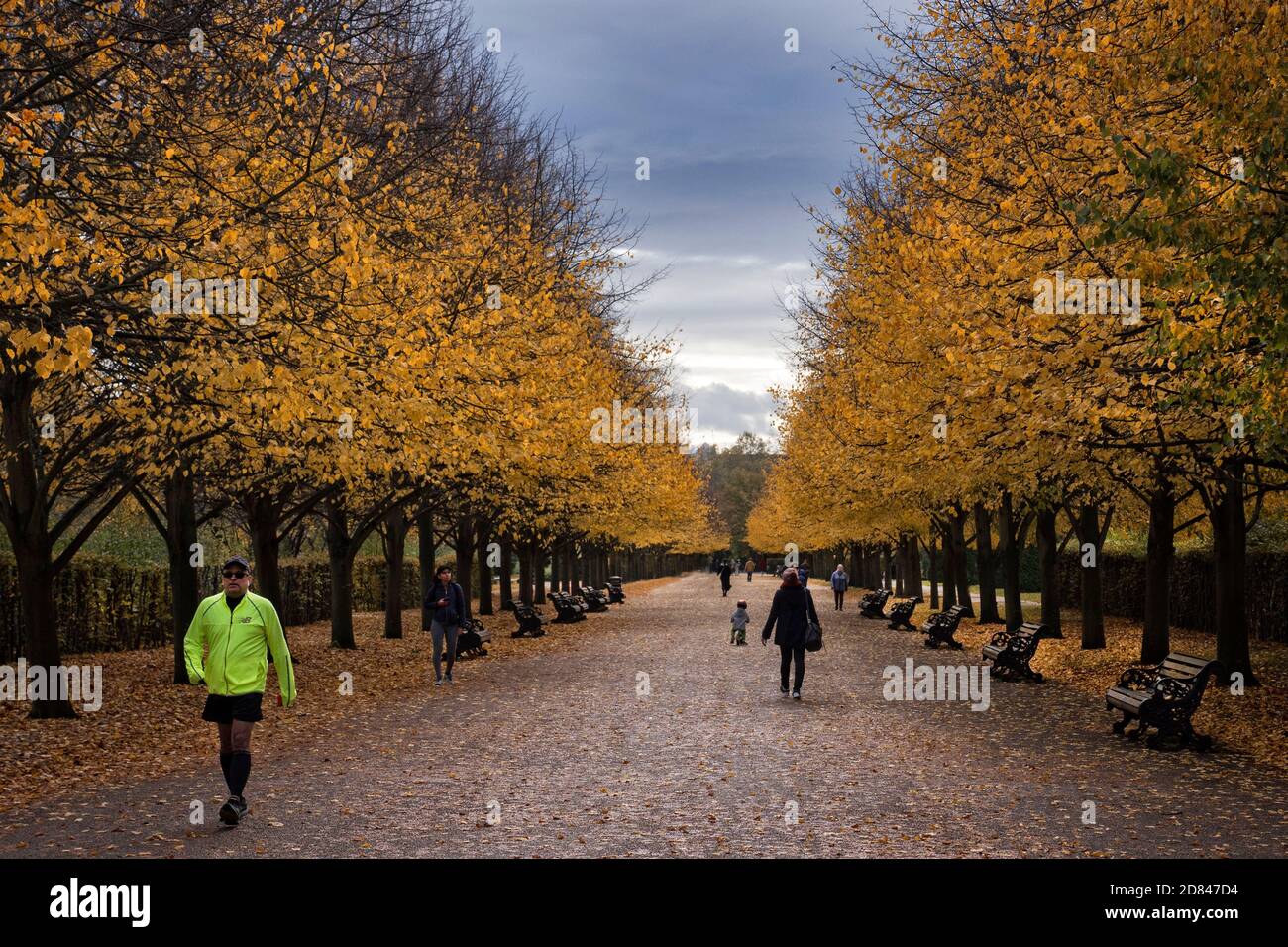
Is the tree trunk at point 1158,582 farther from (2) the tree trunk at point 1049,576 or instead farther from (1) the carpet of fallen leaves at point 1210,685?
(2) the tree trunk at point 1049,576

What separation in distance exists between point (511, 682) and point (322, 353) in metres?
8.88

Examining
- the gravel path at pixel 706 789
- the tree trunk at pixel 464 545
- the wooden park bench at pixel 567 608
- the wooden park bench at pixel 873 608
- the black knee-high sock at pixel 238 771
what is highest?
the tree trunk at pixel 464 545

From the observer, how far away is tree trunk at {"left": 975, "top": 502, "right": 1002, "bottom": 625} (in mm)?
32188

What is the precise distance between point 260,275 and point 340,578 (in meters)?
15.4

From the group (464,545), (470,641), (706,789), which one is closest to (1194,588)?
(470,641)

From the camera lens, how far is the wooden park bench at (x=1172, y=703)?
12.7 meters

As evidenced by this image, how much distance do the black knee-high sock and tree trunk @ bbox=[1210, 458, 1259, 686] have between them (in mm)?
14636

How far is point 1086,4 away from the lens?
14016 mm

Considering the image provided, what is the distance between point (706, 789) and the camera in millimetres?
10164

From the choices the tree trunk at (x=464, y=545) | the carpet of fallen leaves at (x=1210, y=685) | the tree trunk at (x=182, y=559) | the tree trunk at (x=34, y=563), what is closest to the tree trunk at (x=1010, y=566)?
the carpet of fallen leaves at (x=1210, y=685)

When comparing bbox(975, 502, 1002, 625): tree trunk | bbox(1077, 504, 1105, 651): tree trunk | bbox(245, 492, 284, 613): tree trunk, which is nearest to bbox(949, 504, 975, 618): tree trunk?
bbox(975, 502, 1002, 625): tree trunk

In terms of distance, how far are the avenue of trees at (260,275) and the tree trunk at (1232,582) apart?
35.0 ft

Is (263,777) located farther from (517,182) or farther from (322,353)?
(517,182)

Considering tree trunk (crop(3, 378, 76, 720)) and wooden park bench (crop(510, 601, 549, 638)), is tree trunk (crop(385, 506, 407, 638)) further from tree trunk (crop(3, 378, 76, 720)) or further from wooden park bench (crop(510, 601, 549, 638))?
tree trunk (crop(3, 378, 76, 720))
